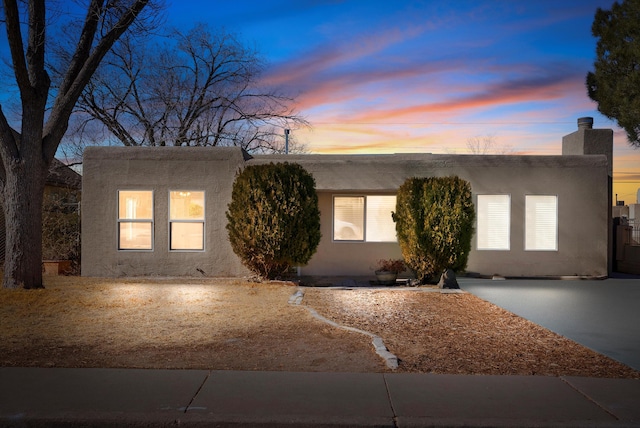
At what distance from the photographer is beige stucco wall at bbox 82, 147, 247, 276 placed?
14820 mm

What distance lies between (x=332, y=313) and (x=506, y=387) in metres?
4.51

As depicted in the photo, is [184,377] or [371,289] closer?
[184,377]

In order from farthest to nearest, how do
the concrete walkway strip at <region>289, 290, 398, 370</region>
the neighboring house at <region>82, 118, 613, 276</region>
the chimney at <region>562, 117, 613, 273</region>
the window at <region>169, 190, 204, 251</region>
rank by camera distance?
1. the chimney at <region>562, 117, 613, 273</region>
2. the window at <region>169, 190, 204, 251</region>
3. the neighboring house at <region>82, 118, 613, 276</region>
4. the concrete walkway strip at <region>289, 290, 398, 370</region>

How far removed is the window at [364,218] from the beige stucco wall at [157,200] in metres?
3.03

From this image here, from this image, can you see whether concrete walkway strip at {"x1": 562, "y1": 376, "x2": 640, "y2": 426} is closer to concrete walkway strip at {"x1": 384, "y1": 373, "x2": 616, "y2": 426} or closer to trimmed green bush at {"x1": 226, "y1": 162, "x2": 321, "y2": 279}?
concrete walkway strip at {"x1": 384, "y1": 373, "x2": 616, "y2": 426}

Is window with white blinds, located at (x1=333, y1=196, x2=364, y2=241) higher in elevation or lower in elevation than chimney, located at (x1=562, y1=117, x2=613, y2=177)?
lower

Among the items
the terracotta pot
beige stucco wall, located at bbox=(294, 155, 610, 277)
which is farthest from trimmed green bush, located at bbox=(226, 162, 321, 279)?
beige stucco wall, located at bbox=(294, 155, 610, 277)

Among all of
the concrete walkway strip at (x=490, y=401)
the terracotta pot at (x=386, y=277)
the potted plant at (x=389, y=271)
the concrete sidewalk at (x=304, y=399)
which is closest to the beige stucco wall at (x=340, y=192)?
the potted plant at (x=389, y=271)

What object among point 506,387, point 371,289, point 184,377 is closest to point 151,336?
point 184,377

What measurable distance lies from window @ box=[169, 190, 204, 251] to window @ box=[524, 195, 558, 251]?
28.5 ft

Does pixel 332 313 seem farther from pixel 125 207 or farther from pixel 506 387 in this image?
pixel 125 207

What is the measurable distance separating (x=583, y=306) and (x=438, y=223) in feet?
12.4

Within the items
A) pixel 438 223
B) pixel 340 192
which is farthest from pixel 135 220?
pixel 438 223

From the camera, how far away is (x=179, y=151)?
14.9 m
